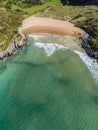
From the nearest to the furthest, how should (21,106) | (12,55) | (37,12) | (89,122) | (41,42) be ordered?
(89,122) < (21,106) < (12,55) < (41,42) < (37,12)

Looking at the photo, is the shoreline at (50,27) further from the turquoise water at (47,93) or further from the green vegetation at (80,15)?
the turquoise water at (47,93)

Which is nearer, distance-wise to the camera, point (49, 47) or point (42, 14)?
point (49, 47)

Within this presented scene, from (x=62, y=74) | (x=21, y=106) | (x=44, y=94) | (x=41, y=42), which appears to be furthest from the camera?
(x=41, y=42)

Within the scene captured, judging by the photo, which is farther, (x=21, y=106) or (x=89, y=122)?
(x=21, y=106)

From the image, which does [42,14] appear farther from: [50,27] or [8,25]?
[8,25]

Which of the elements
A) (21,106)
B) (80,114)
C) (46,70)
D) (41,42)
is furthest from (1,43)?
(80,114)

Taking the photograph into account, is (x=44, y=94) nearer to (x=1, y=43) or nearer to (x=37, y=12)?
(x=1, y=43)

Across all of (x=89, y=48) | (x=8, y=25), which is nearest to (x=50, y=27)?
(x=8, y=25)

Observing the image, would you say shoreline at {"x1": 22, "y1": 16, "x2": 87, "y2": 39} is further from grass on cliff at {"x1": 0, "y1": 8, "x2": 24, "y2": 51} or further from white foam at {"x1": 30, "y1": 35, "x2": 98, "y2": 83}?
white foam at {"x1": 30, "y1": 35, "x2": 98, "y2": 83}
